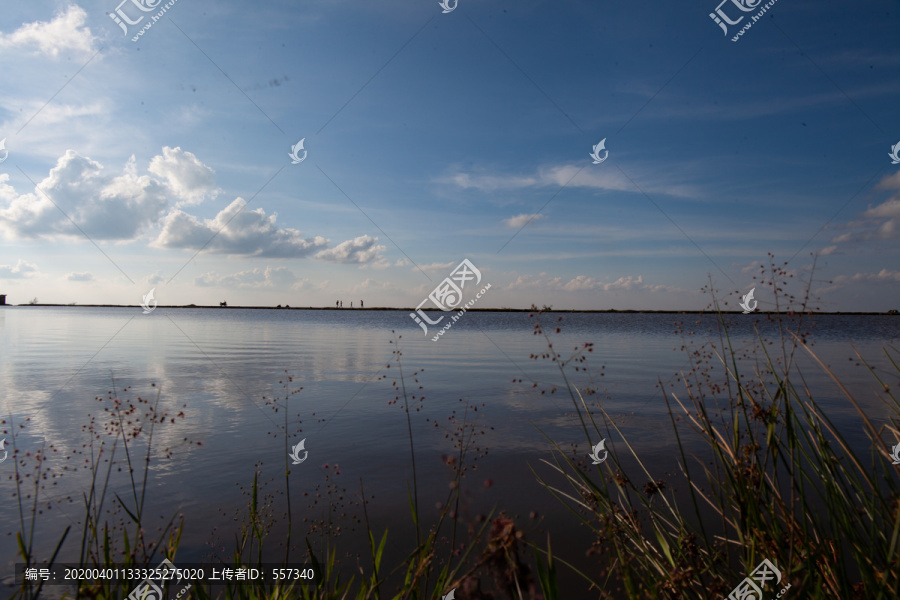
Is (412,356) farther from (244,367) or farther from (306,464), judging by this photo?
(306,464)

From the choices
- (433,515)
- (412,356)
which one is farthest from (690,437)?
(412,356)
